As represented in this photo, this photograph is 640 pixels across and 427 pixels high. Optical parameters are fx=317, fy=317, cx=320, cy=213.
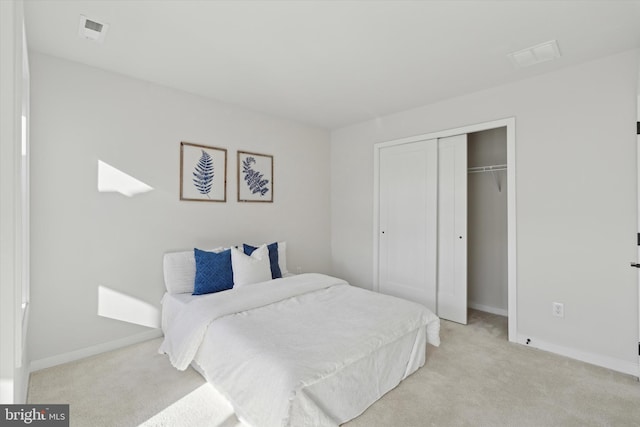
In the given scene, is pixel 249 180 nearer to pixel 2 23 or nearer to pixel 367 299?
pixel 367 299

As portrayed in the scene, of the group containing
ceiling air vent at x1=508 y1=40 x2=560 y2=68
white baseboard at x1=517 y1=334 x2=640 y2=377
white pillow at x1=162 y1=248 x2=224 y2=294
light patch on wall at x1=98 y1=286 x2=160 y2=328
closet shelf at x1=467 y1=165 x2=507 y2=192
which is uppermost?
ceiling air vent at x1=508 y1=40 x2=560 y2=68

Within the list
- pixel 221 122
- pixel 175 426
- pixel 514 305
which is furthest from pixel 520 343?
pixel 221 122

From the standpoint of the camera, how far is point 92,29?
2193 millimetres

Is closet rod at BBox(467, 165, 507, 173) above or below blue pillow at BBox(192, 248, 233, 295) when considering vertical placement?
above

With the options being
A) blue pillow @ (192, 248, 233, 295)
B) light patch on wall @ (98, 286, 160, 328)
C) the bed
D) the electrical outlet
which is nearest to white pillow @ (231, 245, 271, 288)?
blue pillow @ (192, 248, 233, 295)

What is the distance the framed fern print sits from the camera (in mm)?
3277

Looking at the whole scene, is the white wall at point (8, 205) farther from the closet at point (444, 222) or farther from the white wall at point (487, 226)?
the white wall at point (487, 226)

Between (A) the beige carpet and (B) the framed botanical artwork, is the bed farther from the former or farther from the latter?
(B) the framed botanical artwork

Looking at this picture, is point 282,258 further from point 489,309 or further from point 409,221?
point 489,309

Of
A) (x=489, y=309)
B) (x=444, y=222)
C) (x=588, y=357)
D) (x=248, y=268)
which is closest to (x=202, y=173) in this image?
(x=248, y=268)

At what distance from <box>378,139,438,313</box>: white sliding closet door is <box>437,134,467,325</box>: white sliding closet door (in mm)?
72

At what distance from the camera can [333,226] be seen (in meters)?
4.84

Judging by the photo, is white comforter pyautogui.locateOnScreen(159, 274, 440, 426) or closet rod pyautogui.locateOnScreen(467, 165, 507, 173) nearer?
white comforter pyautogui.locateOnScreen(159, 274, 440, 426)

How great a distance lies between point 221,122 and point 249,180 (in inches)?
28.5
